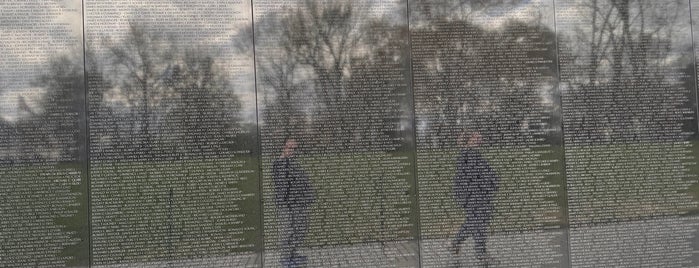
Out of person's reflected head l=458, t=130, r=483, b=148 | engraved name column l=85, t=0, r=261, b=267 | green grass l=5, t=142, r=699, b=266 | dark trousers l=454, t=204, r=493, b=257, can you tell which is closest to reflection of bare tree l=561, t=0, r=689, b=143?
green grass l=5, t=142, r=699, b=266

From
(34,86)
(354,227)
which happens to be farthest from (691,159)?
(34,86)

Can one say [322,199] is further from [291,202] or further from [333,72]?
[333,72]

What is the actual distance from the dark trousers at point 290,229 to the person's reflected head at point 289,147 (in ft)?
2.00

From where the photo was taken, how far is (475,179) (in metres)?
7.36

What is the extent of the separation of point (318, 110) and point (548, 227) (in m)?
3.16

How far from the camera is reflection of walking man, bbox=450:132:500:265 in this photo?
7305mm

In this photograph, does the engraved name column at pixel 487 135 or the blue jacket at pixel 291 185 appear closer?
the blue jacket at pixel 291 185

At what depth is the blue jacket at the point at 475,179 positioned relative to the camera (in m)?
7.31

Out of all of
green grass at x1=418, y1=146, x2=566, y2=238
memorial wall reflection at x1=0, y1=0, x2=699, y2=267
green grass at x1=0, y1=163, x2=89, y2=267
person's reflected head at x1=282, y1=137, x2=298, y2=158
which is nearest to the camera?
green grass at x1=0, y1=163, x2=89, y2=267

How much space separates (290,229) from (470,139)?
239cm

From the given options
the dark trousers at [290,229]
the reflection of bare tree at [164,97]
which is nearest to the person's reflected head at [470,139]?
the dark trousers at [290,229]

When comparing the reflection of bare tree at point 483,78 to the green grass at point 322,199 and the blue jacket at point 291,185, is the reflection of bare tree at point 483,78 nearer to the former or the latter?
the green grass at point 322,199

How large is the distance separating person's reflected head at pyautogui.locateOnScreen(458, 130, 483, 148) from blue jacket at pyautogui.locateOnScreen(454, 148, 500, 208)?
0.06 meters

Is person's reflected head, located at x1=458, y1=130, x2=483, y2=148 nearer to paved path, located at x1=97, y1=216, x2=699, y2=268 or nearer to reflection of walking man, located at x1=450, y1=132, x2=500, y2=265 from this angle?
reflection of walking man, located at x1=450, y1=132, x2=500, y2=265
